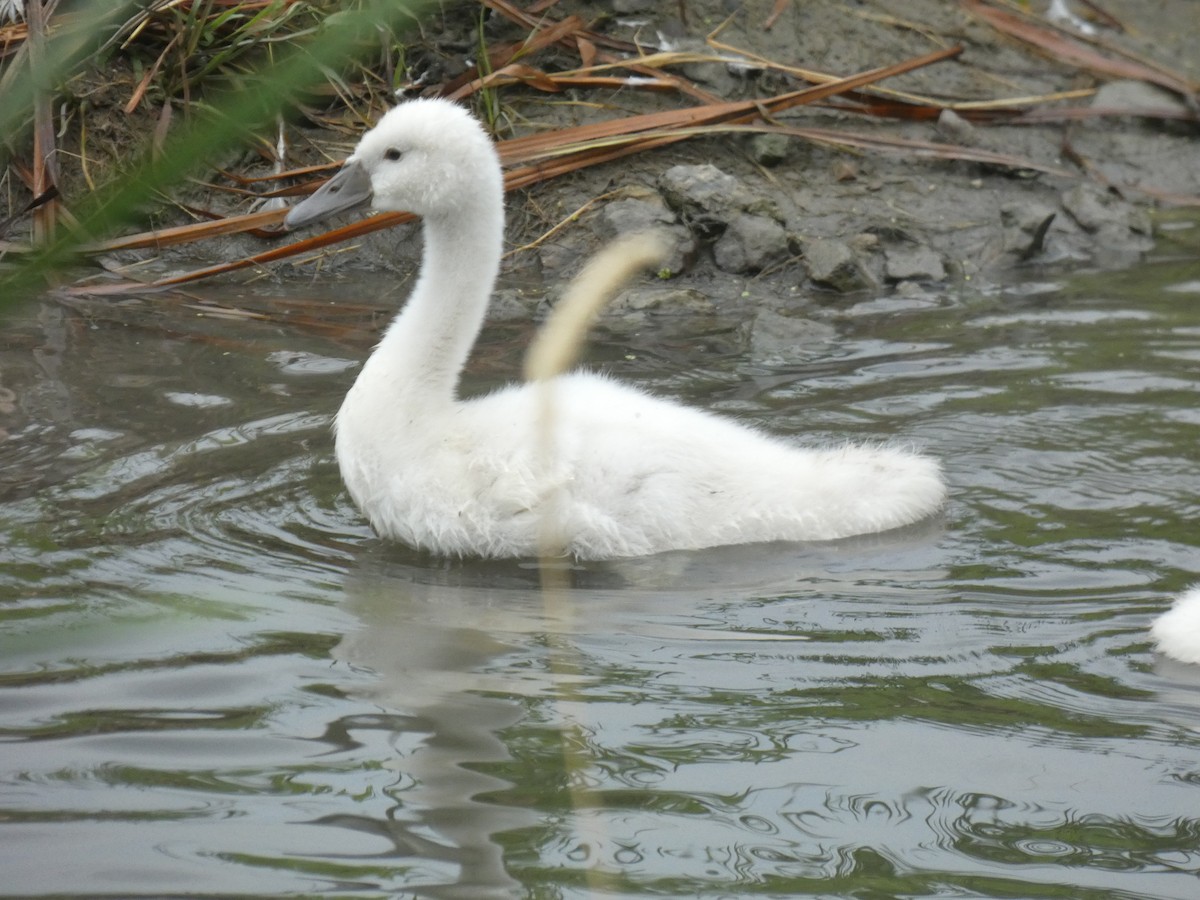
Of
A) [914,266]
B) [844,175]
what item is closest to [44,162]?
[844,175]

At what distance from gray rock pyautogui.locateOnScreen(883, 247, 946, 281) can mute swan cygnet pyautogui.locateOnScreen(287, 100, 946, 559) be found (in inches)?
109

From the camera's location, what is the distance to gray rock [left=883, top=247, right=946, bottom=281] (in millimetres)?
7609

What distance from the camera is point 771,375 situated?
6.24m

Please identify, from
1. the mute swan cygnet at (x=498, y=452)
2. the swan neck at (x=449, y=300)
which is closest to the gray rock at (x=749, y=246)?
the mute swan cygnet at (x=498, y=452)

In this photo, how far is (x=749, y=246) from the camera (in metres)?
7.59

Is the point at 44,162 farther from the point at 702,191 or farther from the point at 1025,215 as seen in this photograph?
the point at 1025,215

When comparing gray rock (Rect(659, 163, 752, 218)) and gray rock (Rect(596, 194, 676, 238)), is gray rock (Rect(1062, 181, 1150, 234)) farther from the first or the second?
gray rock (Rect(596, 194, 676, 238))

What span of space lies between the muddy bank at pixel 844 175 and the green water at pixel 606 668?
1495 millimetres

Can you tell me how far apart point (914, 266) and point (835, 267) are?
481 mm

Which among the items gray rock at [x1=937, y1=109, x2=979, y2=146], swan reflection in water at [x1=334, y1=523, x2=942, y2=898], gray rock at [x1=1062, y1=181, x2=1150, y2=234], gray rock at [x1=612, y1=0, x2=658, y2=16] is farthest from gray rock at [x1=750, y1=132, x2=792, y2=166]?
swan reflection in water at [x1=334, y1=523, x2=942, y2=898]

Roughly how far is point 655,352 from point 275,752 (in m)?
3.68

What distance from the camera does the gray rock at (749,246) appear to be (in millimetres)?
7590

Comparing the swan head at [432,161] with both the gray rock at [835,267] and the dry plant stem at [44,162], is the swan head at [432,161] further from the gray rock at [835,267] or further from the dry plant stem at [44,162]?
the gray rock at [835,267]

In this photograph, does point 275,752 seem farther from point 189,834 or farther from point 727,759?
point 727,759
